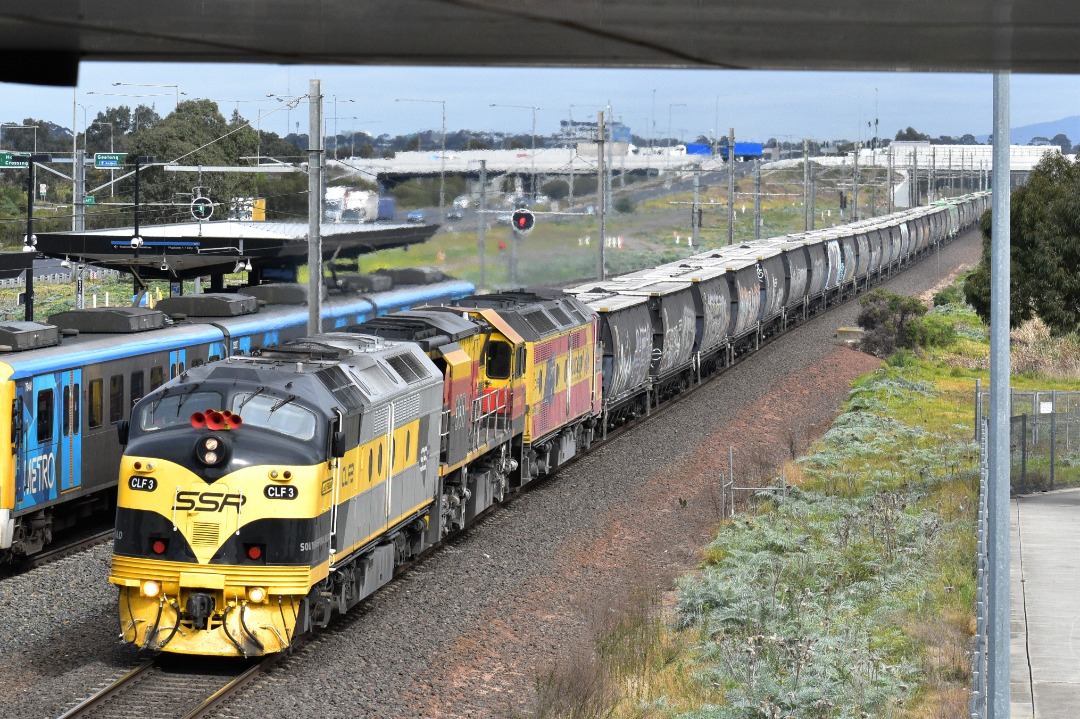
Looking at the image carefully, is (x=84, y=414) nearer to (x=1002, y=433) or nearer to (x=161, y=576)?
(x=161, y=576)

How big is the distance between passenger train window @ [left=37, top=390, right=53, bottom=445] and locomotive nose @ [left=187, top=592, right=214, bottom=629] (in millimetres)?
6120

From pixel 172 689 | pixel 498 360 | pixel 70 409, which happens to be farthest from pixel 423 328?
pixel 172 689

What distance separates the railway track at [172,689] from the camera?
1345cm

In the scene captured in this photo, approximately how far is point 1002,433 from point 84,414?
43.1 ft

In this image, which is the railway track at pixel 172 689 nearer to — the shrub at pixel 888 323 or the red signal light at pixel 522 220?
the shrub at pixel 888 323

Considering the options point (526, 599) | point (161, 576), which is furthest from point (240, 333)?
point (161, 576)

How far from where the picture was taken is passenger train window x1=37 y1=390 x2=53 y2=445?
62.8ft

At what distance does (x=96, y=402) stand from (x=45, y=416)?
4.62 ft

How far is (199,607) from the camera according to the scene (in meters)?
14.2

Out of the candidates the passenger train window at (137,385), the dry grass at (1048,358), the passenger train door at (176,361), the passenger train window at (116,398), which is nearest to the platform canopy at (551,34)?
the passenger train window at (116,398)

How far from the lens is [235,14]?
4559 mm

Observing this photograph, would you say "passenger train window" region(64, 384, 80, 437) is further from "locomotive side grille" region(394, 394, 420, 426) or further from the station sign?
the station sign

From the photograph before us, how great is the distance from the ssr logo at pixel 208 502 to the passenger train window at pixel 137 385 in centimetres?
796

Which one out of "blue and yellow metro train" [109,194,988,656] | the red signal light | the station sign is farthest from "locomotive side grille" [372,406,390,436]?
the red signal light
